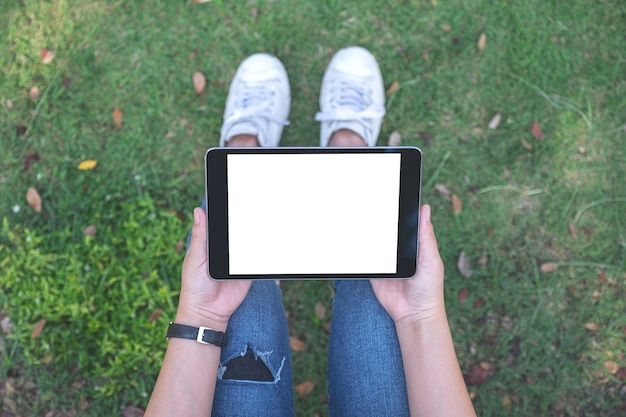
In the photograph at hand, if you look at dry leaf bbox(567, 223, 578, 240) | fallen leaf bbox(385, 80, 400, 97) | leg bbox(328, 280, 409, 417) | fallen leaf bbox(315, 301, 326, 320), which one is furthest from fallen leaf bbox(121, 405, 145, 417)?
dry leaf bbox(567, 223, 578, 240)

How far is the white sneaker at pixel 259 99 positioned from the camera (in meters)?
3.23

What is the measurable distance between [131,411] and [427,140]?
2.87 meters

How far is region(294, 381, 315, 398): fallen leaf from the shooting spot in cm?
324

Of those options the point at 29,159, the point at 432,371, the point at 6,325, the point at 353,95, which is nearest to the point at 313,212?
the point at 432,371

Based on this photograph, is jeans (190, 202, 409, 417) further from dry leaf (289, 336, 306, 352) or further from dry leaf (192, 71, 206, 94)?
dry leaf (192, 71, 206, 94)

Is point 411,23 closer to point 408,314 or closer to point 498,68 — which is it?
point 498,68

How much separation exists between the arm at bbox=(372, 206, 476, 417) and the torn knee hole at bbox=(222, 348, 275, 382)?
2.39 ft

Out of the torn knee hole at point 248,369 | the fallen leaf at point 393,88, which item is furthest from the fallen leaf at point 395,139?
the torn knee hole at point 248,369

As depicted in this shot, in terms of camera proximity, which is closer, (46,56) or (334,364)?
(334,364)

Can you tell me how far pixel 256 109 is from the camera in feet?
10.7

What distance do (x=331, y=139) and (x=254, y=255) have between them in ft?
4.25

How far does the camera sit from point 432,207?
3.34m

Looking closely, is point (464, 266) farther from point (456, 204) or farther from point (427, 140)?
point (427, 140)

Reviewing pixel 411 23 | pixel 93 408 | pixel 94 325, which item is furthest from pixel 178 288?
pixel 411 23
